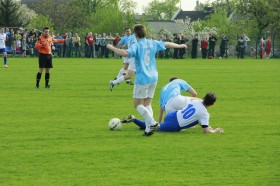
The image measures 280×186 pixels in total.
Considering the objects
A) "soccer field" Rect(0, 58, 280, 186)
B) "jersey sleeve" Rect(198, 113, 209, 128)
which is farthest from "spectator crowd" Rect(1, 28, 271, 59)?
"jersey sleeve" Rect(198, 113, 209, 128)

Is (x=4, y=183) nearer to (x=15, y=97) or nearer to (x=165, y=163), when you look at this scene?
(x=165, y=163)

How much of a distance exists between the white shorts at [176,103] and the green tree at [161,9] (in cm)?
15766

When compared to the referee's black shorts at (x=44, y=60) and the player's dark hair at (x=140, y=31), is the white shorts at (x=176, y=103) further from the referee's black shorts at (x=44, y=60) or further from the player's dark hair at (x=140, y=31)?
the referee's black shorts at (x=44, y=60)

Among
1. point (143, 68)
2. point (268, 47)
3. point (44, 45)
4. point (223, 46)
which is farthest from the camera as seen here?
point (268, 47)

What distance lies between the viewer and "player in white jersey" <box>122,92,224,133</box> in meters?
13.6

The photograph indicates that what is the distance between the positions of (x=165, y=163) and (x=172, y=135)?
3.00m

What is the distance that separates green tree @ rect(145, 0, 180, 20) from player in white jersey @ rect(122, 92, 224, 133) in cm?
15816

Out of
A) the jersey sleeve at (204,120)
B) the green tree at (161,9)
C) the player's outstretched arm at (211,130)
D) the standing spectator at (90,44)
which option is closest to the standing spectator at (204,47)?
the standing spectator at (90,44)

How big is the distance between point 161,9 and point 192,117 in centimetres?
16073

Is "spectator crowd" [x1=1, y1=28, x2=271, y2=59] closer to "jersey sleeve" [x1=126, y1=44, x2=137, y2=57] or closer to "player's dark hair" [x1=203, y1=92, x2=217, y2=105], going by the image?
"jersey sleeve" [x1=126, y1=44, x2=137, y2=57]

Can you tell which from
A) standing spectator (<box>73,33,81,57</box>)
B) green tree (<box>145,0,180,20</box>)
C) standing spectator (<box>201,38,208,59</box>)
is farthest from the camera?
green tree (<box>145,0,180,20</box>)

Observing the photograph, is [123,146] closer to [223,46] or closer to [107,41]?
[107,41]

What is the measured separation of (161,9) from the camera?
6816 inches

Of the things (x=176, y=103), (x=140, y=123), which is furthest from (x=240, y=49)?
(x=140, y=123)
